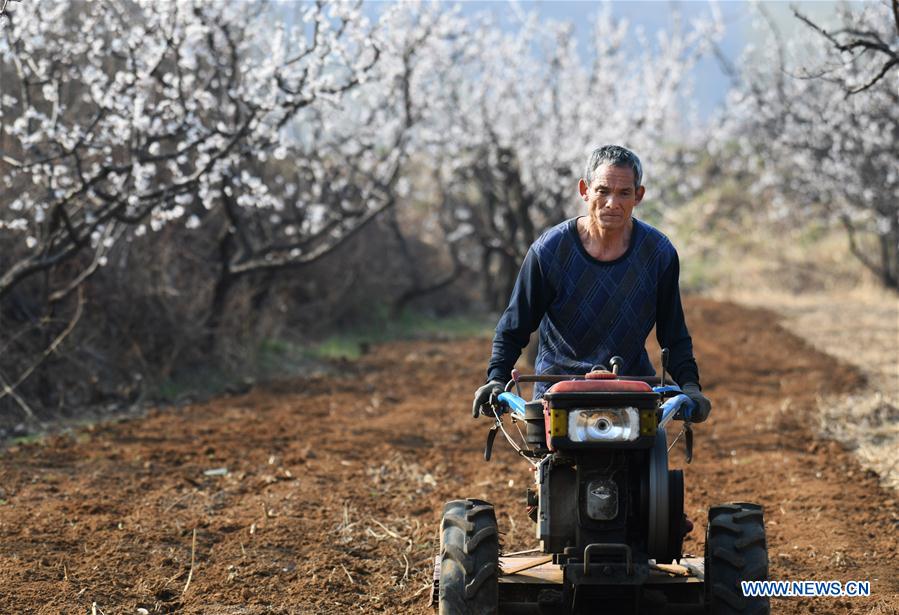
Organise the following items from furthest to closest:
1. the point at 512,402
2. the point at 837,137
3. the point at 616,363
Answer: the point at 837,137 < the point at 512,402 < the point at 616,363

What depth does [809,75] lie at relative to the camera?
24.8ft

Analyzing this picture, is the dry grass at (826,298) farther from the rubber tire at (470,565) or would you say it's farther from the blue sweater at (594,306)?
the rubber tire at (470,565)

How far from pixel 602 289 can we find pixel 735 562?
44.6 inches

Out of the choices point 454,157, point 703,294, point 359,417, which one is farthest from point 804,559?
point 703,294

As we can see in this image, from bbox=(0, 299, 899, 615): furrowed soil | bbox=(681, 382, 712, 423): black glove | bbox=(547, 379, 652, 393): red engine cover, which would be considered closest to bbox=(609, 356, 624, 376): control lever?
bbox=(547, 379, 652, 393): red engine cover

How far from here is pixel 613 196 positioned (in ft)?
14.1

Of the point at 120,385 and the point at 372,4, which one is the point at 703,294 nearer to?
the point at 372,4

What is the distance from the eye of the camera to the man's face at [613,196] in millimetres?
4285

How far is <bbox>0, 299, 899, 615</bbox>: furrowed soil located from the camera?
5254 millimetres

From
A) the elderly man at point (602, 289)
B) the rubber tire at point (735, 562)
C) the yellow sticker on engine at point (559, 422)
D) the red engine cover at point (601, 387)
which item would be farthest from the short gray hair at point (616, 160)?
the rubber tire at point (735, 562)

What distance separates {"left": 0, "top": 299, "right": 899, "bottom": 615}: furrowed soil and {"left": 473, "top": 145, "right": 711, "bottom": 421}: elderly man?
141 centimetres

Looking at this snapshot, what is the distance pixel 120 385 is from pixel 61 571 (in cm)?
634

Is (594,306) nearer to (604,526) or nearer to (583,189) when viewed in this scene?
(583,189)

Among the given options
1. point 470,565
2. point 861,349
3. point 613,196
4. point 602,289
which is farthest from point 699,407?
point 861,349
